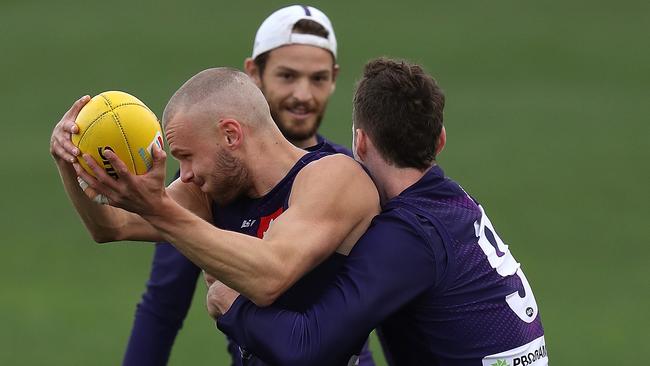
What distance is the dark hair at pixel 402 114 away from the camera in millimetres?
5840

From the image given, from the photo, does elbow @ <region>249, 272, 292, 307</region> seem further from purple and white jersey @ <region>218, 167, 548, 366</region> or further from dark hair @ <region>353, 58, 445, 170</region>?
dark hair @ <region>353, 58, 445, 170</region>

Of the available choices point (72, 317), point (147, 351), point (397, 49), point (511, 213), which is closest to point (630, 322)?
point (511, 213)

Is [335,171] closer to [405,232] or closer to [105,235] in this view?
[405,232]

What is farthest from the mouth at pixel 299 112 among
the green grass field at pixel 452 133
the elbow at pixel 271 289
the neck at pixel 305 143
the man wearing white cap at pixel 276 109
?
the green grass field at pixel 452 133

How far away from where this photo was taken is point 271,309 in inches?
222

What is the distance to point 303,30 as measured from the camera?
29.0ft

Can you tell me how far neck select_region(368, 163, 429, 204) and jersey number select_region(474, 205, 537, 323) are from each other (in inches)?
14.1

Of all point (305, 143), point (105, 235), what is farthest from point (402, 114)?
point (305, 143)

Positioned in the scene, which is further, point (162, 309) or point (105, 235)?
point (162, 309)

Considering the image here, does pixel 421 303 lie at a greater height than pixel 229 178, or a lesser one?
lesser

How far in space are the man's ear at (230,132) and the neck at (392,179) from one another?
644 millimetres

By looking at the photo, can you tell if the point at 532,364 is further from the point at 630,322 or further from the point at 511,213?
the point at 511,213

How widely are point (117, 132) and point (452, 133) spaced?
17.8 meters

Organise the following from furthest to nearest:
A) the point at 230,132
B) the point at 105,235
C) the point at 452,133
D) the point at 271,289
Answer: the point at 452,133, the point at 105,235, the point at 230,132, the point at 271,289
